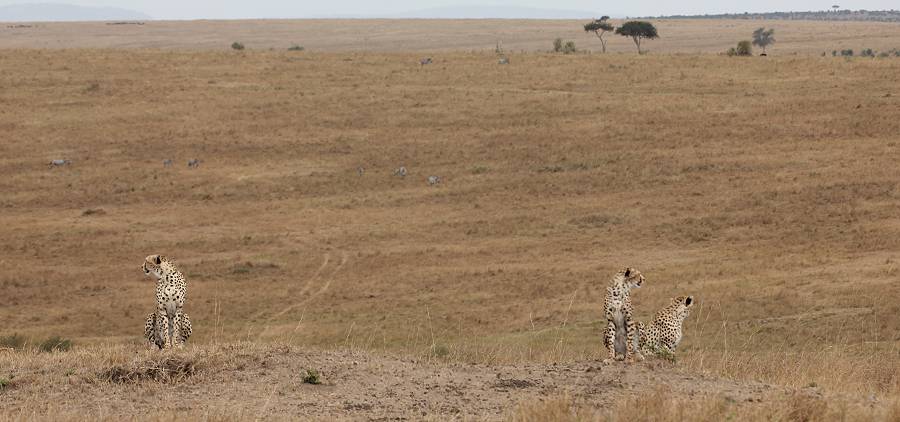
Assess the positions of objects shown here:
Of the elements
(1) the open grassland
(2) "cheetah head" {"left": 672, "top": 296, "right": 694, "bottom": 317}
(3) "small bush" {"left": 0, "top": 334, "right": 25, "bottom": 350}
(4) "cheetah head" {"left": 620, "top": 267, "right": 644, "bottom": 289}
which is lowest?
(1) the open grassland

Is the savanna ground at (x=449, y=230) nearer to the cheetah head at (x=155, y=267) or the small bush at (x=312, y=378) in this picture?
the small bush at (x=312, y=378)

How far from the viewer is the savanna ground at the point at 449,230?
998cm

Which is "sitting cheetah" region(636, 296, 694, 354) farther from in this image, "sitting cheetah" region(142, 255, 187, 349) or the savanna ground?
"sitting cheetah" region(142, 255, 187, 349)

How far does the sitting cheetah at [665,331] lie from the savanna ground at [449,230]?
90 cm

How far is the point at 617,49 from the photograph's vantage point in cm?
11244

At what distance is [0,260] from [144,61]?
116ft

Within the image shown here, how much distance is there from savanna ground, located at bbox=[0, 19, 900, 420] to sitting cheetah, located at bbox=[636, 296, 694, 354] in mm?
899

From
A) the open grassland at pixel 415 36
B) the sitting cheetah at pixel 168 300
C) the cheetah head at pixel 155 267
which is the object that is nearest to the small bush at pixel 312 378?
the sitting cheetah at pixel 168 300

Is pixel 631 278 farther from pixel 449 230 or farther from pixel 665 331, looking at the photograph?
A: pixel 449 230

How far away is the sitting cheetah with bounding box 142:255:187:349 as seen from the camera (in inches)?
516

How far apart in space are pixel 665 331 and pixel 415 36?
140 m

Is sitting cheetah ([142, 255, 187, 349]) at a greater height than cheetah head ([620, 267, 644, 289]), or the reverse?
cheetah head ([620, 267, 644, 289])

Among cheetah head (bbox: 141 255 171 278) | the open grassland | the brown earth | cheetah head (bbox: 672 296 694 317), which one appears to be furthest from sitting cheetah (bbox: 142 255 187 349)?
the open grassland

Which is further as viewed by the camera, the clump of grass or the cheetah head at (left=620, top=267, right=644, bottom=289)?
the cheetah head at (left=620, top=267, right=644, bottom=289)
